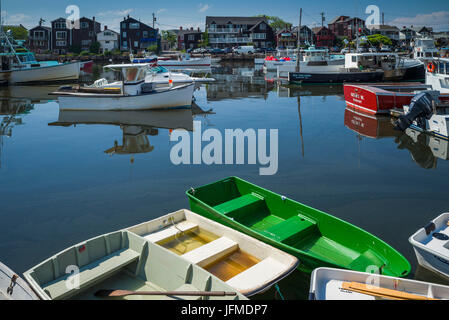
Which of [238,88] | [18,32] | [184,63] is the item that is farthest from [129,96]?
[18,32]

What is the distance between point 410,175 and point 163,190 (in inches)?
302

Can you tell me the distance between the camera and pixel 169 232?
7605 millimetres

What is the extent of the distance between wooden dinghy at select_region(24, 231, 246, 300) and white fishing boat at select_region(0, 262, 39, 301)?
0.29 feet

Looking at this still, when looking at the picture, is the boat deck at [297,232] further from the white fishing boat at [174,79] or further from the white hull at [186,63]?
the white hull at [186,63]

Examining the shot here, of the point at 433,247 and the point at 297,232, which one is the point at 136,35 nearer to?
the point at 297,232

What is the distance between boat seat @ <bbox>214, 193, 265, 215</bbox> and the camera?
28.2ft

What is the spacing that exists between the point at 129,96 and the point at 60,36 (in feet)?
243

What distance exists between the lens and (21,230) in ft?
28.9

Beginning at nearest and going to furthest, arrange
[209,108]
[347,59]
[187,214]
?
[187,214] < [209,108] < [347,59]

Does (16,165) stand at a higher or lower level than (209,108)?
lower

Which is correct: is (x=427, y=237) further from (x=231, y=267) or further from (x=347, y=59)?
(x=347, y=59)

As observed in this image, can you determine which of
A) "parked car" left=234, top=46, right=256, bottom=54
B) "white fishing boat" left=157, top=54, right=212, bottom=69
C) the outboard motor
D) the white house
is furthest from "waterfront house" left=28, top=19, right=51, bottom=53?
the outboard motor

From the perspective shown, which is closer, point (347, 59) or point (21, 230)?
point (21, 230)

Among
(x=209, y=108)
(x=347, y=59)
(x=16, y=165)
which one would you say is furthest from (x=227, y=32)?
(x=16, y=165)
